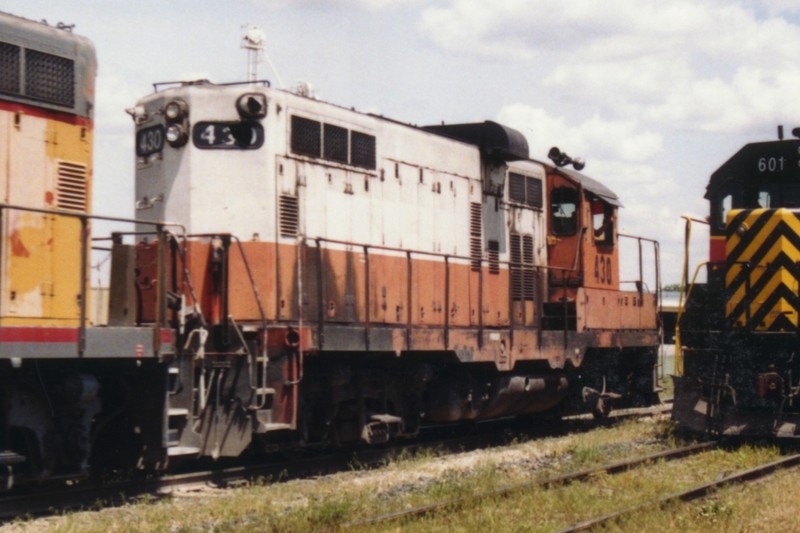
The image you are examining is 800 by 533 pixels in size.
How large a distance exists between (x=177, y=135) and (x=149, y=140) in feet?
1.68

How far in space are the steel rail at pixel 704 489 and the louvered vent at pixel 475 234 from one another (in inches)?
172

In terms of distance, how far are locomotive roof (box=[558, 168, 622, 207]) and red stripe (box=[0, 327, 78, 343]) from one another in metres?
8.91

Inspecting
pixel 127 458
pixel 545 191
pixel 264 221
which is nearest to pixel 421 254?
pixel 264 221

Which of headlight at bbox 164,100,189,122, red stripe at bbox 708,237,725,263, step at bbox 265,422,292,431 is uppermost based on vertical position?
headlight at bbox 164,100,189,122

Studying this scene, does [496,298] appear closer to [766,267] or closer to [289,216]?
[766,267]

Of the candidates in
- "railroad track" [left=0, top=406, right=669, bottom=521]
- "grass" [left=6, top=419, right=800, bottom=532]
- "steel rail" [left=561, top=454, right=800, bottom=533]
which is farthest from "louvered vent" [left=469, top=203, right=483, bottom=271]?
"steel rail" [left=561, top=454, right=800, bottom=533]

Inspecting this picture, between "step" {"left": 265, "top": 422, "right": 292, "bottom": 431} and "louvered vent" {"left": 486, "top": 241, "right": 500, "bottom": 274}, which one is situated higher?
"louvered vent" {"left": 486, "top": 241, "right": 500, "bottom": 274}

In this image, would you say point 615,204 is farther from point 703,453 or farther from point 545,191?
point 703,453

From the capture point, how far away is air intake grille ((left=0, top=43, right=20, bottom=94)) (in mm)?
7629

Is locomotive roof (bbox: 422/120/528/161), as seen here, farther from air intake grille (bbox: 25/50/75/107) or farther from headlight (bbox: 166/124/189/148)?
air intake grille (bbox: 25/50/75/107)

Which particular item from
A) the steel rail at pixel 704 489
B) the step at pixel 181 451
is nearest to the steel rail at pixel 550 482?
the steel rail at pixel 704 489

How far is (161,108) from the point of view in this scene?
10.4 metres

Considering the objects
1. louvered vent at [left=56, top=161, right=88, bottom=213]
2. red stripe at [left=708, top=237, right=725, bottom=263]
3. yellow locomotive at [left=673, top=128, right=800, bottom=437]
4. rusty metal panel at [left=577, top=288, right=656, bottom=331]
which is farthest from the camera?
rusty metal panel at [left=577, top=288, right=656, bottom=331]

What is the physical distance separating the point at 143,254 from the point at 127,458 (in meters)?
2.18
